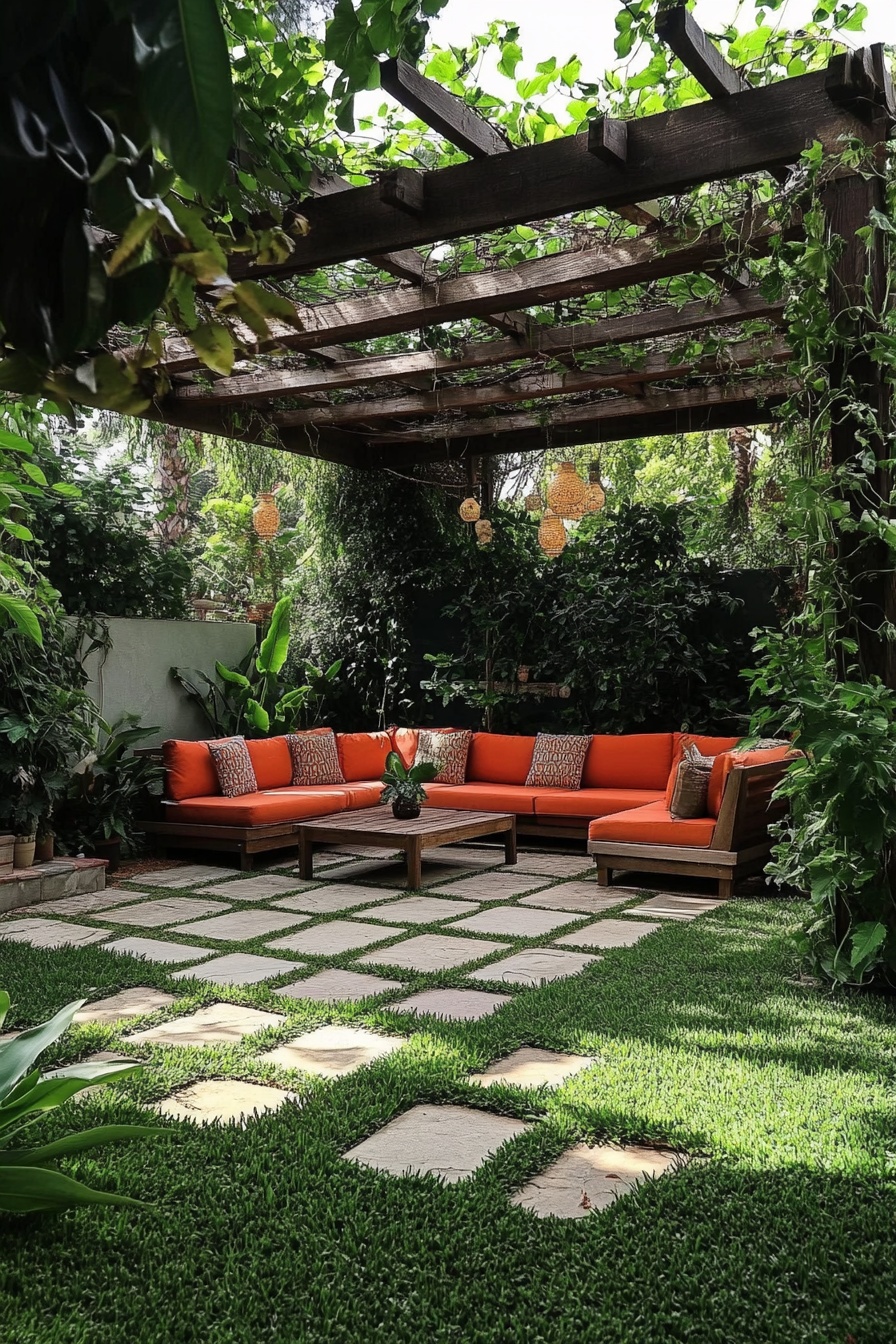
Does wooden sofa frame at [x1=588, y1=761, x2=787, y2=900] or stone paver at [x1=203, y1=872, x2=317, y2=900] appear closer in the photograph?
wooden sofa frame at [x1=588, y1=761, x2=787, y2=900]

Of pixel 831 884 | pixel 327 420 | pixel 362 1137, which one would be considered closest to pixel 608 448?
pixel 327 420

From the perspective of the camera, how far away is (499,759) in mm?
8781

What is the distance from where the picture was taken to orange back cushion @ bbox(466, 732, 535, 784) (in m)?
8.70

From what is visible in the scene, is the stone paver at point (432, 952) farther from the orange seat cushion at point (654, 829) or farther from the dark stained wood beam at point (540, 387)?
the dark stained wood beam at point (540, 387)

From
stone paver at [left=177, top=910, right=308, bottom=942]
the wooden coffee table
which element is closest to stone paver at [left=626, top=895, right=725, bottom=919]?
the wooden coffee table

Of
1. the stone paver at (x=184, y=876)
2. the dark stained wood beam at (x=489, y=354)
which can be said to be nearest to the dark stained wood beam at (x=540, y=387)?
the dark stained wood beam at (x=489, y=354)

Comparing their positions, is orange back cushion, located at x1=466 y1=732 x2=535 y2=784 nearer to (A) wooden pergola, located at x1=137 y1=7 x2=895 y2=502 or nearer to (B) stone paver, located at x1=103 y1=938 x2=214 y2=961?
(A) wooden pergola, located at x1=137 y1=7 x2=895 y2=502

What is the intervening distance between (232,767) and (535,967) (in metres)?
3.86

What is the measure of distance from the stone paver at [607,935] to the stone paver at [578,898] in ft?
0.95

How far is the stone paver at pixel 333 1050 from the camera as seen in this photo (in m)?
3.55

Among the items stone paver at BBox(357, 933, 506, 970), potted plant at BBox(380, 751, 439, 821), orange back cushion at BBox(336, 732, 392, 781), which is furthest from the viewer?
orange back cushion at BBox(336, 732, 392, 781)

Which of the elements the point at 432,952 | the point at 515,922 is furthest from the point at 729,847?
the point at 432,952

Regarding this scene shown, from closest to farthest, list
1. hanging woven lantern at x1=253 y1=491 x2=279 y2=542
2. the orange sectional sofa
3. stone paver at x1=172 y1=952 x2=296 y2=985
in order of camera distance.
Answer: stone paver at x1=172 y1=952 x2=296 y2=985 → the orange sectional sofa → hanging woven lantern at x1=253 y1=491 x2=279 y2=542

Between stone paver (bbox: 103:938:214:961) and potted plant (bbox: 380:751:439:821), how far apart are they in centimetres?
209
